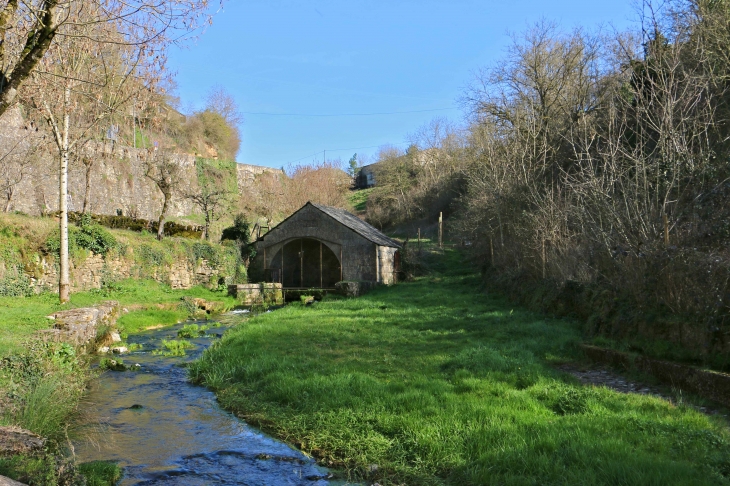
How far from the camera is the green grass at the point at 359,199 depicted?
59588 millimetres

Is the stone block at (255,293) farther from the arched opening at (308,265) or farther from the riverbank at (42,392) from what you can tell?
the riverbank at (42,392)

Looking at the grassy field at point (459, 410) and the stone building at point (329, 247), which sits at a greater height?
the stone building at point (329, 247)

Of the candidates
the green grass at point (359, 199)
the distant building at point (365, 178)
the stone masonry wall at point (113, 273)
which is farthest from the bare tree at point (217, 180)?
the distant building at point (365, 178)

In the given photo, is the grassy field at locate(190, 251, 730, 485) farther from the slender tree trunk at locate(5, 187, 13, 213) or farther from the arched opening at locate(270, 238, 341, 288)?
the arched opening at locate(270, 238, 341, 288)

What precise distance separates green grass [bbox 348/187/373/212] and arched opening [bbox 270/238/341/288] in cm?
2458

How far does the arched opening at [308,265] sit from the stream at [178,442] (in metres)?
22.5

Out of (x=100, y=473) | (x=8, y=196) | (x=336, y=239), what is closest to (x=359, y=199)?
(x=336, y=239)

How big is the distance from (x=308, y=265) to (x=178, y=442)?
91.0 feet

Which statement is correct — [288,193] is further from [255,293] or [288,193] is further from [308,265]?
[255,293]

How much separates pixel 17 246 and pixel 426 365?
47.9ft

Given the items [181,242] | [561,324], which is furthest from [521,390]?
[181,242]

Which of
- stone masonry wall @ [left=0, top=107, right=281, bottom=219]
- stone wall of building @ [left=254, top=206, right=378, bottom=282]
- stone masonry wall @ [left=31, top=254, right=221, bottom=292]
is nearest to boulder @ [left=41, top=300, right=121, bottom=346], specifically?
stone masonry wall @ [left=31, top=254, right=221, bottom=292]

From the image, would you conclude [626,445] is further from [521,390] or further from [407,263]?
[407,263]

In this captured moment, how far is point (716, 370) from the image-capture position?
6.75 meters
